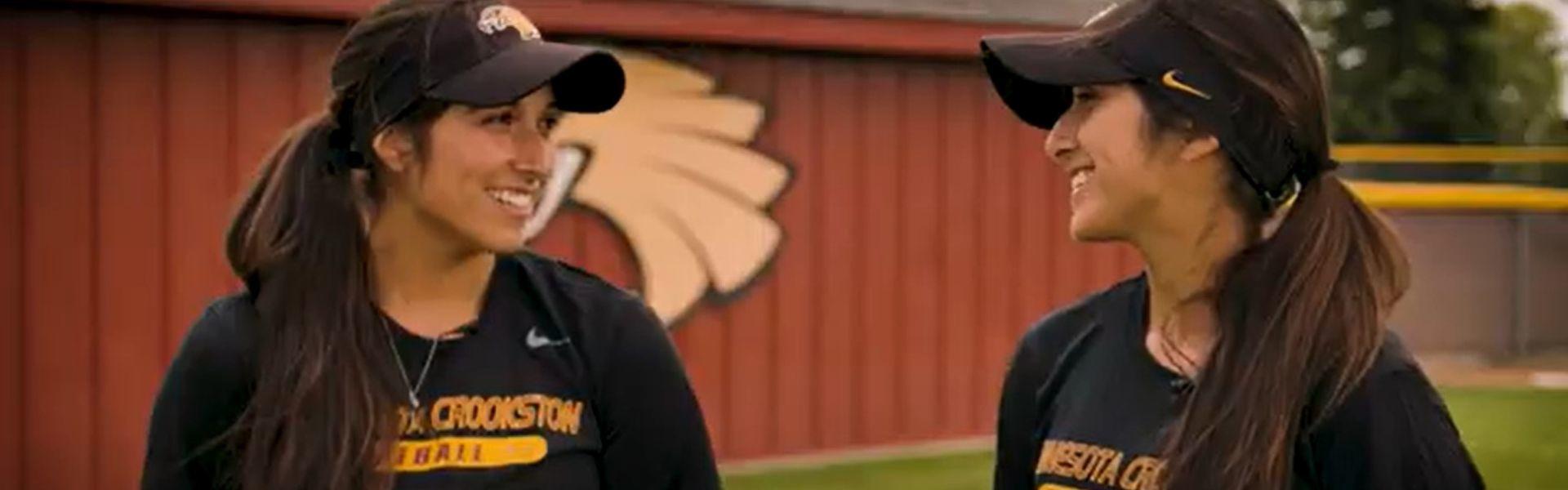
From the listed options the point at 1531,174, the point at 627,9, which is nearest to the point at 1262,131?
the point at 627,9

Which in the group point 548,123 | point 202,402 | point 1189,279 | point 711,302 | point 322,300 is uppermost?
point 548,123

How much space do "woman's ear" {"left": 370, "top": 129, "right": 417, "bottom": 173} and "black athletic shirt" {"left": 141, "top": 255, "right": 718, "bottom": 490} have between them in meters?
0.20

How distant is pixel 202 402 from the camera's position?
123 inches

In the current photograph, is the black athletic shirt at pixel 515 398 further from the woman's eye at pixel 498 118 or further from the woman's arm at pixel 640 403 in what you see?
the woman's eye at pixel 498 118

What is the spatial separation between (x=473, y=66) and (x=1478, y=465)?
9.43 meters

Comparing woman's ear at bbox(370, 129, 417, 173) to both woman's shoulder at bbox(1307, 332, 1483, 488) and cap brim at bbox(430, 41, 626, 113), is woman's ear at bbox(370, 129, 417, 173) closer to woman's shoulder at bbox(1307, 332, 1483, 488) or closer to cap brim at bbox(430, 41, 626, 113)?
cap brim at bbox(430, 41, 626, 113)

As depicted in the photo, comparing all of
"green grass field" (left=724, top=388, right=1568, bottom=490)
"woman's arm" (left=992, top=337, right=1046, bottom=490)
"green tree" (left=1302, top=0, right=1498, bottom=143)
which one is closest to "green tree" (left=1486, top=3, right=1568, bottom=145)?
"green tree" (left=1302, top=0, right=1498, bottom=143)

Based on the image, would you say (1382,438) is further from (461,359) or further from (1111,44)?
(461,359)

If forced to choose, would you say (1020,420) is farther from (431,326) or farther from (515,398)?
(431,326)

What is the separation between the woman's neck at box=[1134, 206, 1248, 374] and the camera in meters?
2.99

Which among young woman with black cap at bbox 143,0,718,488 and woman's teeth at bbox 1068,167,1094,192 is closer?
woman's teeth at bbox 1068,167,1094,192

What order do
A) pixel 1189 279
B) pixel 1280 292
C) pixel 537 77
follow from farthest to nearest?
pixel 537 77 → pixel 1189 279 → pixel 1280 292

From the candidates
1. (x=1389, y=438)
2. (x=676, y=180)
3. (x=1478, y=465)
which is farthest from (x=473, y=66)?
(x=1478, y=465)

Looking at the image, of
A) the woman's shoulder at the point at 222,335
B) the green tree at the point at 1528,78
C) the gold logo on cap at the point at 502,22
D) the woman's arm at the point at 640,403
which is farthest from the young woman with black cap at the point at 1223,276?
the green tree at the point at 1528,78
